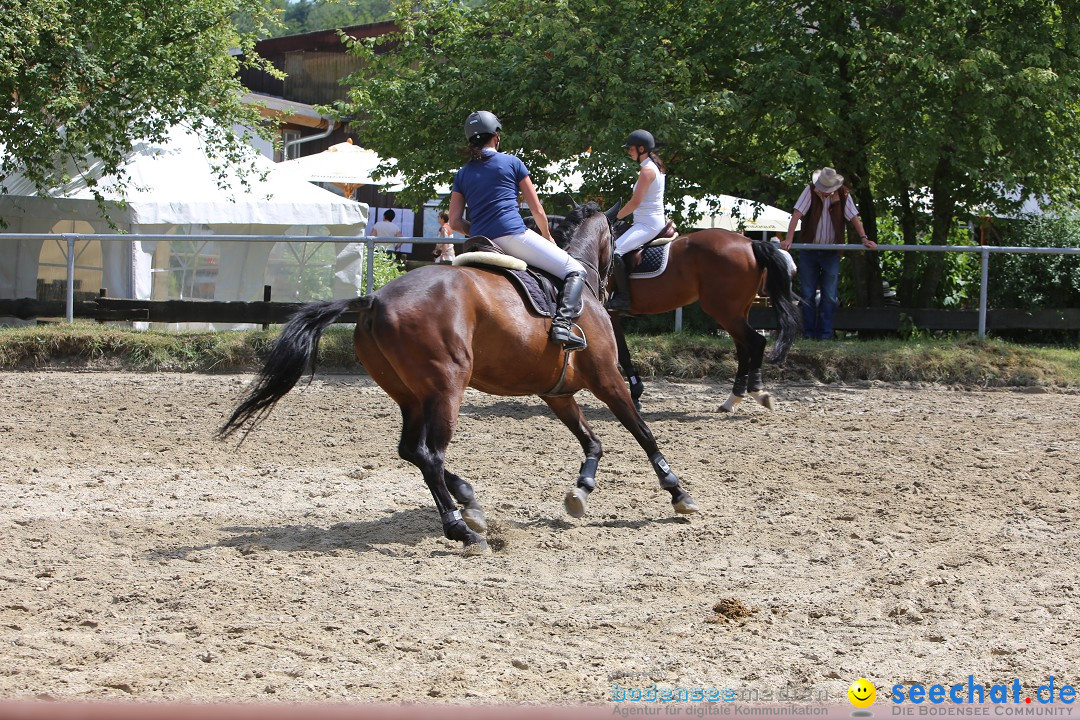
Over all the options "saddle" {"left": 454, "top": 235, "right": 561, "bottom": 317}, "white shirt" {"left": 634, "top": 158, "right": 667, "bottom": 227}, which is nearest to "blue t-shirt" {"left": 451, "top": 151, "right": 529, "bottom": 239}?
"saddle" {"left": 454, "top": 235, "right": 561, "bottom": 317}

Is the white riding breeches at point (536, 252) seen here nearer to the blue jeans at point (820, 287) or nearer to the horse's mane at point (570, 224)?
the horse's mane at point (570, 224)

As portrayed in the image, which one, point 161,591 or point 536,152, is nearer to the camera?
point 161,591

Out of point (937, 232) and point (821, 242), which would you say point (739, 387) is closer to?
point (821, 242)

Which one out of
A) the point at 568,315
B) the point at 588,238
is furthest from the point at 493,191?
the point at 588,238

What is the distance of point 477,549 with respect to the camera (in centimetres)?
607

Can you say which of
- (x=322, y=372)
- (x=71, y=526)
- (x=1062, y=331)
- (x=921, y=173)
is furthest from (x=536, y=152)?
(x=71, y=526)

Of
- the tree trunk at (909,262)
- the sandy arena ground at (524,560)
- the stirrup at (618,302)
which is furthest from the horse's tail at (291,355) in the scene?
the tree trunk at (909,262)

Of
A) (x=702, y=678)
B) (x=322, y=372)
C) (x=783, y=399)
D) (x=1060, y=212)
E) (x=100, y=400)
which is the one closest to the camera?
(x=702, y=678)

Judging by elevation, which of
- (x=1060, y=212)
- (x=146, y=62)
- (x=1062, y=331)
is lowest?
(x=1062, y=331)

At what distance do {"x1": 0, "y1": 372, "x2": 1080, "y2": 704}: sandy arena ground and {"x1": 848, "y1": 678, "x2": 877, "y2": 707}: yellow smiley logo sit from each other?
0.06 meters

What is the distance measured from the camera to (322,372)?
A: 42.9 ft

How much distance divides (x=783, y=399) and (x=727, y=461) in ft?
10.9

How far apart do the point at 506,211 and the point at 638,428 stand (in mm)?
1596

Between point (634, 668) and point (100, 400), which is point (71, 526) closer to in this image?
point (634, 668)
